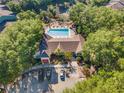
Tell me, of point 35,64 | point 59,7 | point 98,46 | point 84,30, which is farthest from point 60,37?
point 59,7

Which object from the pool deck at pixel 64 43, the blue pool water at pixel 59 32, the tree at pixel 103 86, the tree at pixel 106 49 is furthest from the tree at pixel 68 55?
the tree at pixel 103 86

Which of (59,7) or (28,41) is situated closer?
(28,41)

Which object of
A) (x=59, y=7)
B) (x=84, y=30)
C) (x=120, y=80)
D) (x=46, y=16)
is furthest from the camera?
(x=59, y=7)

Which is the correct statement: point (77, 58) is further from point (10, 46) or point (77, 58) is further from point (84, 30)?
point (10, 46)

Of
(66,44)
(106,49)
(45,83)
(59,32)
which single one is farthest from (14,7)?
(106,49)

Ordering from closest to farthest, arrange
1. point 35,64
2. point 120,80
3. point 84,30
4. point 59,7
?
point 120,80, point 35,64, point 84,30, point 59,7

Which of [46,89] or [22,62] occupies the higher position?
[22,62]

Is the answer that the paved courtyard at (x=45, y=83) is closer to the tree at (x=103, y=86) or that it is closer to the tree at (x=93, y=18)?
the tree at (x=103, y=86)
